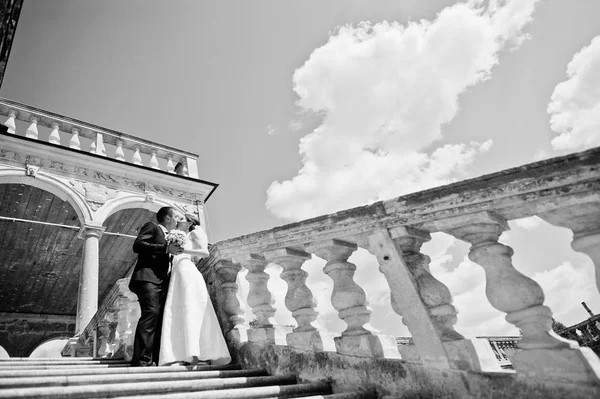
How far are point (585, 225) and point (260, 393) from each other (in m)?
2.01

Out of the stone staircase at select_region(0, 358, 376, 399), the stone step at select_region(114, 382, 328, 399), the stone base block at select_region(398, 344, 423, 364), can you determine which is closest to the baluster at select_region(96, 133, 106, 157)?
the stone staircase at select_region(0, 358, 376, 399)

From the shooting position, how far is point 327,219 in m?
2.52

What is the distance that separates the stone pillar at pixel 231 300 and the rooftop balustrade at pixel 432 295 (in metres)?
0.16

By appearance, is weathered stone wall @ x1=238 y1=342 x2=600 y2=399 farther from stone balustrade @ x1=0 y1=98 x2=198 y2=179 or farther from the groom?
stone balustrade @ x1=0 y1=98 x2=198 y2=179

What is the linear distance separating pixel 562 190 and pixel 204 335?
2792mm

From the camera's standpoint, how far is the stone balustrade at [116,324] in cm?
405

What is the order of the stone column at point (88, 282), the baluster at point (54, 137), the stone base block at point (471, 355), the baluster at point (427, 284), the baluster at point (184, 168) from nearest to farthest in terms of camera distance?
the stone base block at point (471, 355) → the baluster at point (427, 284) → the stone column at point (88, 282) → the baluster at point (54, 137) → the baluster at point (184, 168)

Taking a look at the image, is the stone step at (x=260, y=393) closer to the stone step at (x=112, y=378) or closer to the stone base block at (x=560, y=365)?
the stone step at (x=112, y=378)

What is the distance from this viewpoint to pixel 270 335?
2828mm

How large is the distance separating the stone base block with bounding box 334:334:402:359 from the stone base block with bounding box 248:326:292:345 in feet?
2.33

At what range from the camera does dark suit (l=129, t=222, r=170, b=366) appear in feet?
9.62

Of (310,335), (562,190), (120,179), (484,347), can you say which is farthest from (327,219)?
(120,179)

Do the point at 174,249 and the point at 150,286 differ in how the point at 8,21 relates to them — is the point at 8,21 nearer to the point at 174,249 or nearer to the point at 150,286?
the point at 174,249

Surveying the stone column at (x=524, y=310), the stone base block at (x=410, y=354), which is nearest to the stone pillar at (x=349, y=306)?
the stone base block at (x=410, y=354)
